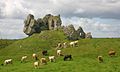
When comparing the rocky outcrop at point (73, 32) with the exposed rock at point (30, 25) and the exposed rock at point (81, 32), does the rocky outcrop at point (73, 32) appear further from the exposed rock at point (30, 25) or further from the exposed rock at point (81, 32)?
the exposed rock at point (30, 25)

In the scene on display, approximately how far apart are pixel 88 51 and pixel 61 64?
66.4 ft

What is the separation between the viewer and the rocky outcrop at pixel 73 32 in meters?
127

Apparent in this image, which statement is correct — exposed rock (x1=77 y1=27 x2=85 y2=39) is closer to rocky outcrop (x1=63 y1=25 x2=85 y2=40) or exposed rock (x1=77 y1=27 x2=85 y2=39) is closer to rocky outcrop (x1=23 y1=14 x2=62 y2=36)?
rocky outcrop (x1=63 y1=25 x2=85 y2=40)

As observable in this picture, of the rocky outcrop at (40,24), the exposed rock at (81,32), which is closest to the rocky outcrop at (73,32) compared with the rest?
the exposed rock at (81,32)

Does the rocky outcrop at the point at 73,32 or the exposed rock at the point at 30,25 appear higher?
the exposed rock at the point at 30,25

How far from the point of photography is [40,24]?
171750 millimetres

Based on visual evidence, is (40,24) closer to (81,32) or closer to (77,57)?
(81,32)

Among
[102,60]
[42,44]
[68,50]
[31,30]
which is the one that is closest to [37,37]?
[42,44]

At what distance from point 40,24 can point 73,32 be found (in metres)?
47.2

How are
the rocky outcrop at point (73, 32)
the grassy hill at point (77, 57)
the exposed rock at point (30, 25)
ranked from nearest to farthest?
the grassy hill at point (77, 57)
the rocky outcrop at point (73, 32)
the exposed rock at point (30, 25)

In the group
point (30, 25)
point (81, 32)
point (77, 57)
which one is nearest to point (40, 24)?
point (30, 25)

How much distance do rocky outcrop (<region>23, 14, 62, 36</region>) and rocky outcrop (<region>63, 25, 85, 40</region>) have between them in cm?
2560

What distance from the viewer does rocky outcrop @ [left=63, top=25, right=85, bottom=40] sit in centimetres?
12662

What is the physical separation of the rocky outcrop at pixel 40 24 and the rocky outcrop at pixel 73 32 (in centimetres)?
2560
